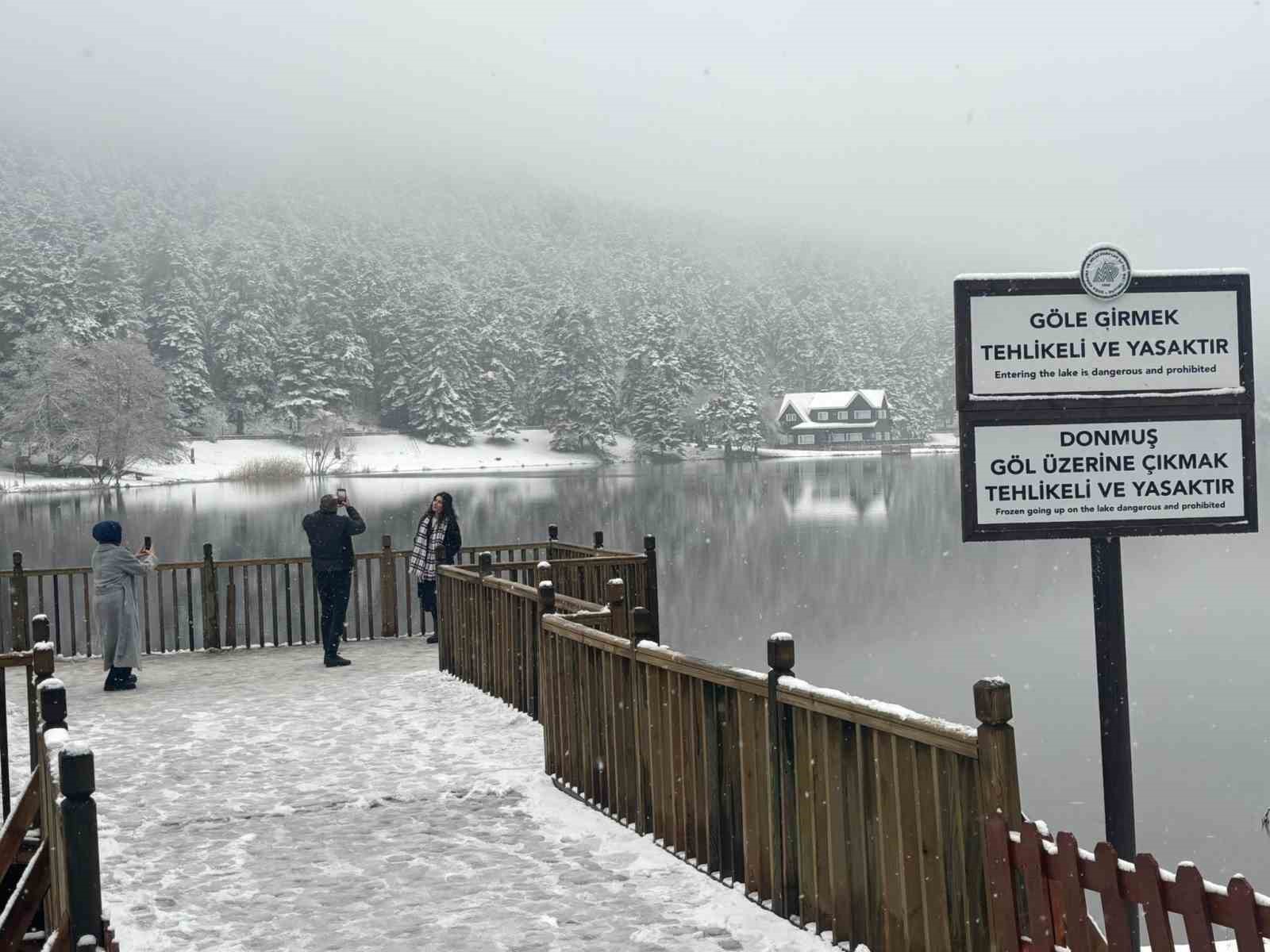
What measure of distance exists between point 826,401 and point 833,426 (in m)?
3.16

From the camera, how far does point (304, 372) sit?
116m

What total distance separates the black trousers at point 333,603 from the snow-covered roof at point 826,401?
130392 mm

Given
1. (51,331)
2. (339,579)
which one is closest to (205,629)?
(339,579)

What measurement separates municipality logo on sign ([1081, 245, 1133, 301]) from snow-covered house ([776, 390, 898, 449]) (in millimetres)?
136537

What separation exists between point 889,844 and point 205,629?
1246 centimetres

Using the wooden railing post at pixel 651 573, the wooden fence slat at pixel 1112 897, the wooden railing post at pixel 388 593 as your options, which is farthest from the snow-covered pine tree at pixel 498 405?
the wooden fence slat at pixel 1112 897

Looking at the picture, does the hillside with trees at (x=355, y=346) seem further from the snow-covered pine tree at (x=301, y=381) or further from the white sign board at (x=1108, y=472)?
the white sign board at (x=1108, y=472)

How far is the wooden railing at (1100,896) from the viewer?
3.36 meters

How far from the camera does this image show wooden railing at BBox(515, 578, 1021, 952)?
4.75 metres

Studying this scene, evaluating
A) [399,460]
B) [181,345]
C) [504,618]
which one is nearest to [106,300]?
[181,345]

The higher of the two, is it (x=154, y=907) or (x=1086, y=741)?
(x=154, y=907)

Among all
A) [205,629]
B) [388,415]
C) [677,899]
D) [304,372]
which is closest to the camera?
[677,899]

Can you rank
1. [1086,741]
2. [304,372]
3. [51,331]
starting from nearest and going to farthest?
[1086,741] < [51,331] < [304,372]

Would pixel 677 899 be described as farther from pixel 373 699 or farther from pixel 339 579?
pixel 339 579
